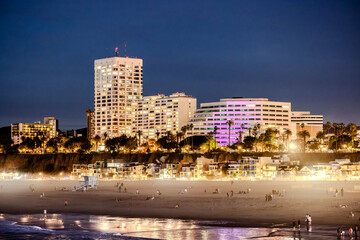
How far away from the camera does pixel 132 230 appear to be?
40562mm

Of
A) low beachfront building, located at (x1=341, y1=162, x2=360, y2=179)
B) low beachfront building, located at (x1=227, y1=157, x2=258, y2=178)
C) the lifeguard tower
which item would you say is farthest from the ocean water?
low beachfront building, located at (x1=227, y1=157, x2=258, y2=178)

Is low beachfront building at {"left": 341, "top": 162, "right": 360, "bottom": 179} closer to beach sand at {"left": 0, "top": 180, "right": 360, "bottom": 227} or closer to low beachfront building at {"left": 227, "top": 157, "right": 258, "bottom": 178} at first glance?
low beachfront building at {"left": 227, "top": 157, "right": 258, "bottom": 178}

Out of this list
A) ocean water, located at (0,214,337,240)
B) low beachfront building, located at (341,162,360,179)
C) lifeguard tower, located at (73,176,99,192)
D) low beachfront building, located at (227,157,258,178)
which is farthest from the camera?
low beachfront building, located at (227,157,258,178)

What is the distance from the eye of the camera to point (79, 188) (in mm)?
84062

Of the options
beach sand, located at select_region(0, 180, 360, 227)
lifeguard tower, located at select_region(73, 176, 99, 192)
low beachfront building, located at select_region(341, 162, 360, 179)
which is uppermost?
low beachfront building, located at select_region(341, 162, 360, 179)

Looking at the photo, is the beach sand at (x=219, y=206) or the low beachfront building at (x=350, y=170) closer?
the beach sand at (x=219, y=206)

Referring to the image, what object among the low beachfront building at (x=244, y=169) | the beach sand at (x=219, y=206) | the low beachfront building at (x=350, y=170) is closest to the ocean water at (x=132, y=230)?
the beach sand at (x=219, y=206)

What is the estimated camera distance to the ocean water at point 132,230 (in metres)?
37.2

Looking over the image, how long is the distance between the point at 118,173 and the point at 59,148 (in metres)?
76.7

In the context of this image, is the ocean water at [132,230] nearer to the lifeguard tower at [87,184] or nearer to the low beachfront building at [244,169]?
the lifeguard tower at [87,184]

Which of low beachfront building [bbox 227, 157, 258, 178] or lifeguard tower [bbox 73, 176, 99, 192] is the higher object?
low beachfront building [bbox 227, 157, 258, 178]

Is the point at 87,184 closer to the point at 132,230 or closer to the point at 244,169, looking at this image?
the point at 244,169

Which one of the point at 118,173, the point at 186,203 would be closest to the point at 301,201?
the point at 186,203

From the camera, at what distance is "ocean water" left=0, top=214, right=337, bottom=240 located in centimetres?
3716
